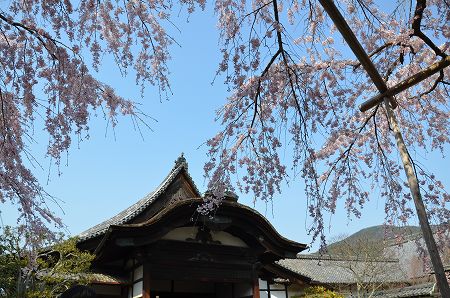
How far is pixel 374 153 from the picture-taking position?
326 inches

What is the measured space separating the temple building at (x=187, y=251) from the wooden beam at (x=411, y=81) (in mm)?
4723

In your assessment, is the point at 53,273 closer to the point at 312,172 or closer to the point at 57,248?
the point at 57,248

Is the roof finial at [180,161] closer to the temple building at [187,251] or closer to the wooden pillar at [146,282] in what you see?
the temple building at [187,251]

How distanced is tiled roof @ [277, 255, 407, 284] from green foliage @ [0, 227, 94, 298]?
14.6 m

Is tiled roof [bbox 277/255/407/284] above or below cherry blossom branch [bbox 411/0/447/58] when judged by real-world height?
below

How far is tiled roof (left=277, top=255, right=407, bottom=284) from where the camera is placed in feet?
72.2

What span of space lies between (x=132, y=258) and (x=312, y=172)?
6.16m

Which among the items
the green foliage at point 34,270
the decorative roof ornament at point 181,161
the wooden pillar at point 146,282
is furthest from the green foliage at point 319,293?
the green foliage at point 34,270

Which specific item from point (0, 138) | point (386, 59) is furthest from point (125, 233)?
point (386, 59)

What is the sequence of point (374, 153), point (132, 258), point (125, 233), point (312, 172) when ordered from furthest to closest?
point (132, 258) < point (125, 233) < point (374, 153) < point (312, 172)

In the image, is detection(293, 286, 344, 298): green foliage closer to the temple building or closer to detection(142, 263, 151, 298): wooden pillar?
the temple building

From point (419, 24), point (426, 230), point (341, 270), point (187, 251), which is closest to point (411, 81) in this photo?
point (419, 24)

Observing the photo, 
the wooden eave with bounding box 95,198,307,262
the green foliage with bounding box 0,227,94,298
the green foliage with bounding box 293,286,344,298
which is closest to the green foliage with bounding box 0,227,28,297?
the green foliage with bounding box 0,227,94,298

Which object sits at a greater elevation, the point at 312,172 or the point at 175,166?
the point at 175,166
